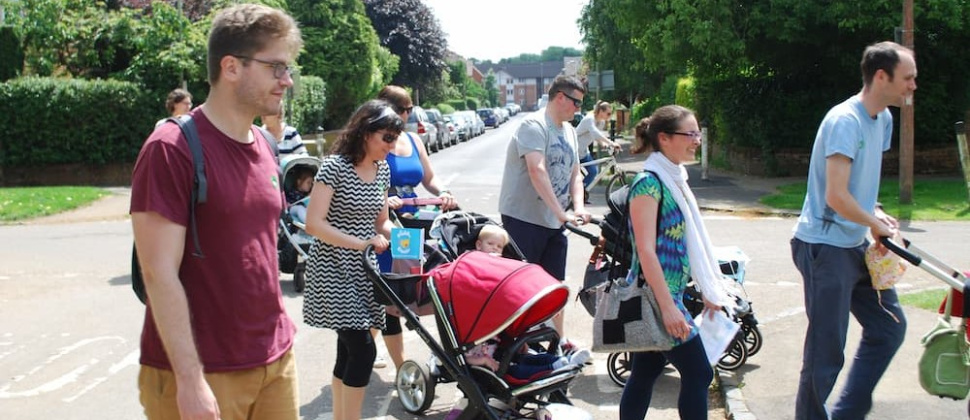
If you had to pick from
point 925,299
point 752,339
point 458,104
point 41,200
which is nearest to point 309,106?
point 41,200

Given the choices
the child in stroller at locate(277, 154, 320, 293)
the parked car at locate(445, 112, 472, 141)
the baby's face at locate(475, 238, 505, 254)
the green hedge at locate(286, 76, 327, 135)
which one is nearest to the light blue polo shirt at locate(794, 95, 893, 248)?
the baby's face at locate(475, 238, 505, 254)

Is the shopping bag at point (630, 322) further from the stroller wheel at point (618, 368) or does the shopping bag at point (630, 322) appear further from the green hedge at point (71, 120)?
the green hedge at point (71, 120)

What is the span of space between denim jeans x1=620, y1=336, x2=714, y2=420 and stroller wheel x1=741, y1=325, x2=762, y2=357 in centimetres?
214

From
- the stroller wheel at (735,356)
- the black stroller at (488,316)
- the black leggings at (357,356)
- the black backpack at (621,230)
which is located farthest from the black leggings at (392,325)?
the stroller wheel at (735,356)

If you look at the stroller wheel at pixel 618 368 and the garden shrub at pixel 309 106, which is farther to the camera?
the garden shrub at pixel 309 106

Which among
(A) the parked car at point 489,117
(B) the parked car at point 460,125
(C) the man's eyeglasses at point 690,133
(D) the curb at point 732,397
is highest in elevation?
(C) the man's eyeglasses at point 690,133

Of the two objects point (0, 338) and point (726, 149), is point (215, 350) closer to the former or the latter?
point (0, 338)

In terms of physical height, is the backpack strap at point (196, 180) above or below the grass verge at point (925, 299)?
above

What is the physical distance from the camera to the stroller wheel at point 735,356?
247 inches

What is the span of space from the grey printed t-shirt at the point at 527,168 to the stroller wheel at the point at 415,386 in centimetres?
123

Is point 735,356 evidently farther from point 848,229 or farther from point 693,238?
point 693,238

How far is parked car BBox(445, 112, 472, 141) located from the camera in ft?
145

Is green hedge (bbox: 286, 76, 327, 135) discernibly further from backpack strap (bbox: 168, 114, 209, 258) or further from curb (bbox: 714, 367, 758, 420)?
backpack strap (bbox: 168, 114, 209, 258)

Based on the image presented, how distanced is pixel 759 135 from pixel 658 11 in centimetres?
365
